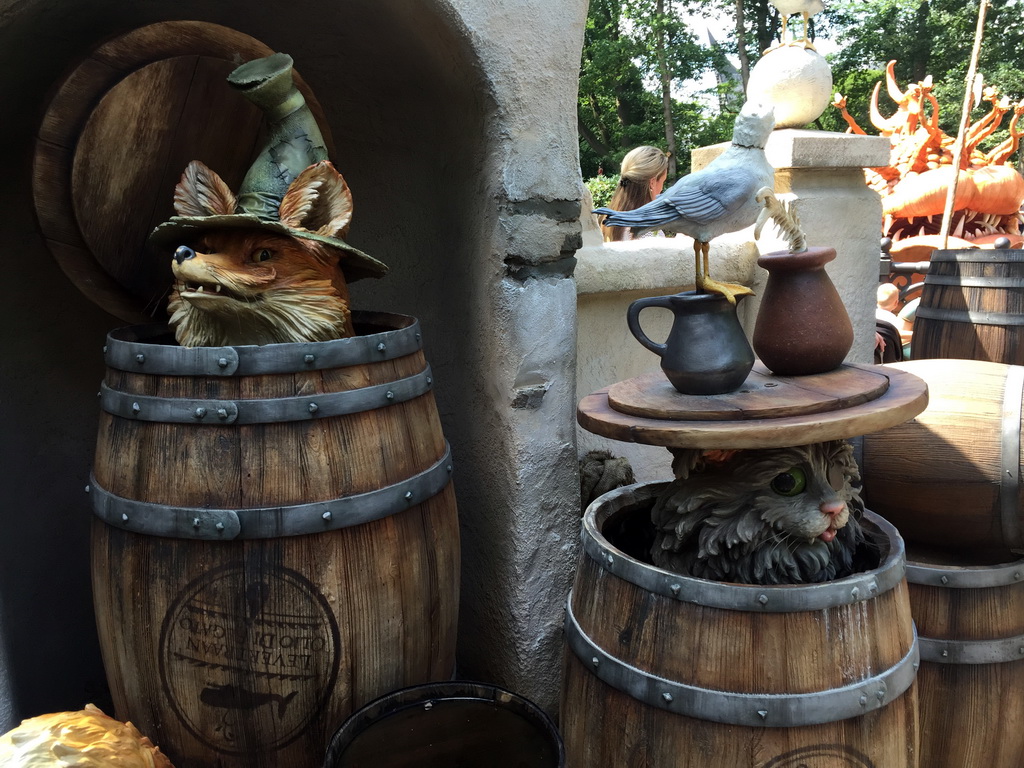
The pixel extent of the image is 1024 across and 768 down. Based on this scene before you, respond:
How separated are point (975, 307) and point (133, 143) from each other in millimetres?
2830

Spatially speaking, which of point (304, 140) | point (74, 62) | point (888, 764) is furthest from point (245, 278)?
point (888, 764)

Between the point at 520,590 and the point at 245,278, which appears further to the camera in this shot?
the point at 520,590

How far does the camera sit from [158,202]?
1746 mm

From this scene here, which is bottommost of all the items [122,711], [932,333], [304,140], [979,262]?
[122,711]

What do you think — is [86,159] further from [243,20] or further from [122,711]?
[122,711]

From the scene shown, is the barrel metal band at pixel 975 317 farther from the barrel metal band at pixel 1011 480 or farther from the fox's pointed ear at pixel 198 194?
the fox's pointed ear at pixel 198 194

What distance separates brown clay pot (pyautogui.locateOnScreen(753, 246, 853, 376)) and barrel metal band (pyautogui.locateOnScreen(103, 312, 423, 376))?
2.49ft

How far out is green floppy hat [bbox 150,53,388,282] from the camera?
4.88 ft

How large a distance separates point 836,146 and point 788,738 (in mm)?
2091

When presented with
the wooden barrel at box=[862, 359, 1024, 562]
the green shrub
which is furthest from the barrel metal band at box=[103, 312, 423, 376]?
the green shrub

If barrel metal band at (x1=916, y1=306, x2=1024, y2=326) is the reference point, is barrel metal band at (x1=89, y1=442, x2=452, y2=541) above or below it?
below

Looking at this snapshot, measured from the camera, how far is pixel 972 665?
5.27 ft

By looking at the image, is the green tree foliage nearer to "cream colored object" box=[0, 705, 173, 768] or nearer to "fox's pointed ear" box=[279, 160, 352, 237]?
"fox's pointed ear" box=[279, 160, 352, 237]

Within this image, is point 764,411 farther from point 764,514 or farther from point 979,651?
point 979,651
